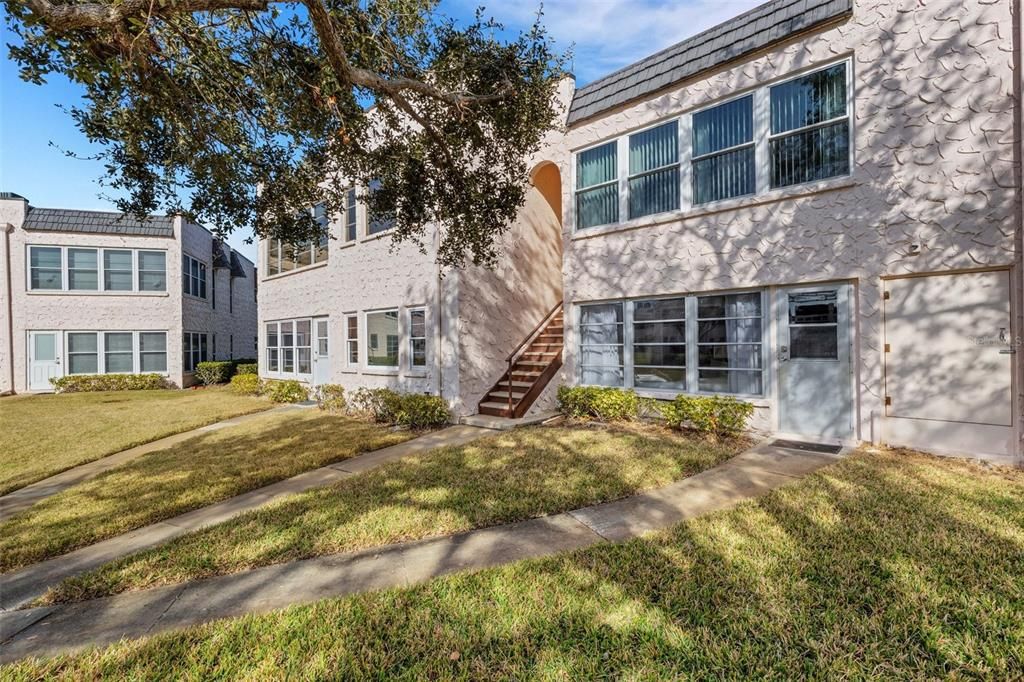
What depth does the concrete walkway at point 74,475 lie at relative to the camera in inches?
228

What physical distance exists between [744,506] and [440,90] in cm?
607

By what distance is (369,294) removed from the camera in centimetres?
1227

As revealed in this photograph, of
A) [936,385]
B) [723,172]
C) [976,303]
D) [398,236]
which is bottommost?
[936,385]

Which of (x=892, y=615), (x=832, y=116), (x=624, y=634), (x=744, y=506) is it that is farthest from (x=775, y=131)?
(x=624, y=634)

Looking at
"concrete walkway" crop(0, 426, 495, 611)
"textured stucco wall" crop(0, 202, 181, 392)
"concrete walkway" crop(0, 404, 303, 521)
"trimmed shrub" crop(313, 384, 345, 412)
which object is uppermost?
"textured stucco wall" crop(0, 202, 181, 392)

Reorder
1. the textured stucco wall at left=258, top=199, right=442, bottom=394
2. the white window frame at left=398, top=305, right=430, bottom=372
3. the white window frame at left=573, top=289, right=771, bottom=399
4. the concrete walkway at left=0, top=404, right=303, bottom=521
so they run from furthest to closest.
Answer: the white window frame at left=398, top=305, right=430, bottom=372 → the textured stucco wall at left=258, top=199, right=442, bottom=394 → the white window frame at left=573, top=289, right=771, bottom=399 → the concrete walkway at left=0, top=404, right=303, bottom=521

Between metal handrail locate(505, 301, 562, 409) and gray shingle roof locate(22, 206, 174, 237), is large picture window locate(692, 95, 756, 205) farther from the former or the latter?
gray shingle roof locate(22, 206, 174, 237)

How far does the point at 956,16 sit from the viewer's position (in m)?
6.29

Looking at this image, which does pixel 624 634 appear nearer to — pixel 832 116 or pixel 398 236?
pixel 398 236

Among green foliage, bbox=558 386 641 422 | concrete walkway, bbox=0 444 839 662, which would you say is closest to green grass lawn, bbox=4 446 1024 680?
concrete walkway, bbox=0 444 839 662

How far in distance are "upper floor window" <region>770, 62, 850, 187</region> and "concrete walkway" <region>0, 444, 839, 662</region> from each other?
531 cm

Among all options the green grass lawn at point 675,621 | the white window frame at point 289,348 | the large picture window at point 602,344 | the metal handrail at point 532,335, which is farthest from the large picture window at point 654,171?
the white window frame at point 289,348

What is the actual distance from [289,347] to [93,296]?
33.6 feet

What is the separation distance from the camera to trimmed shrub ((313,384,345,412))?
41.8 ft
